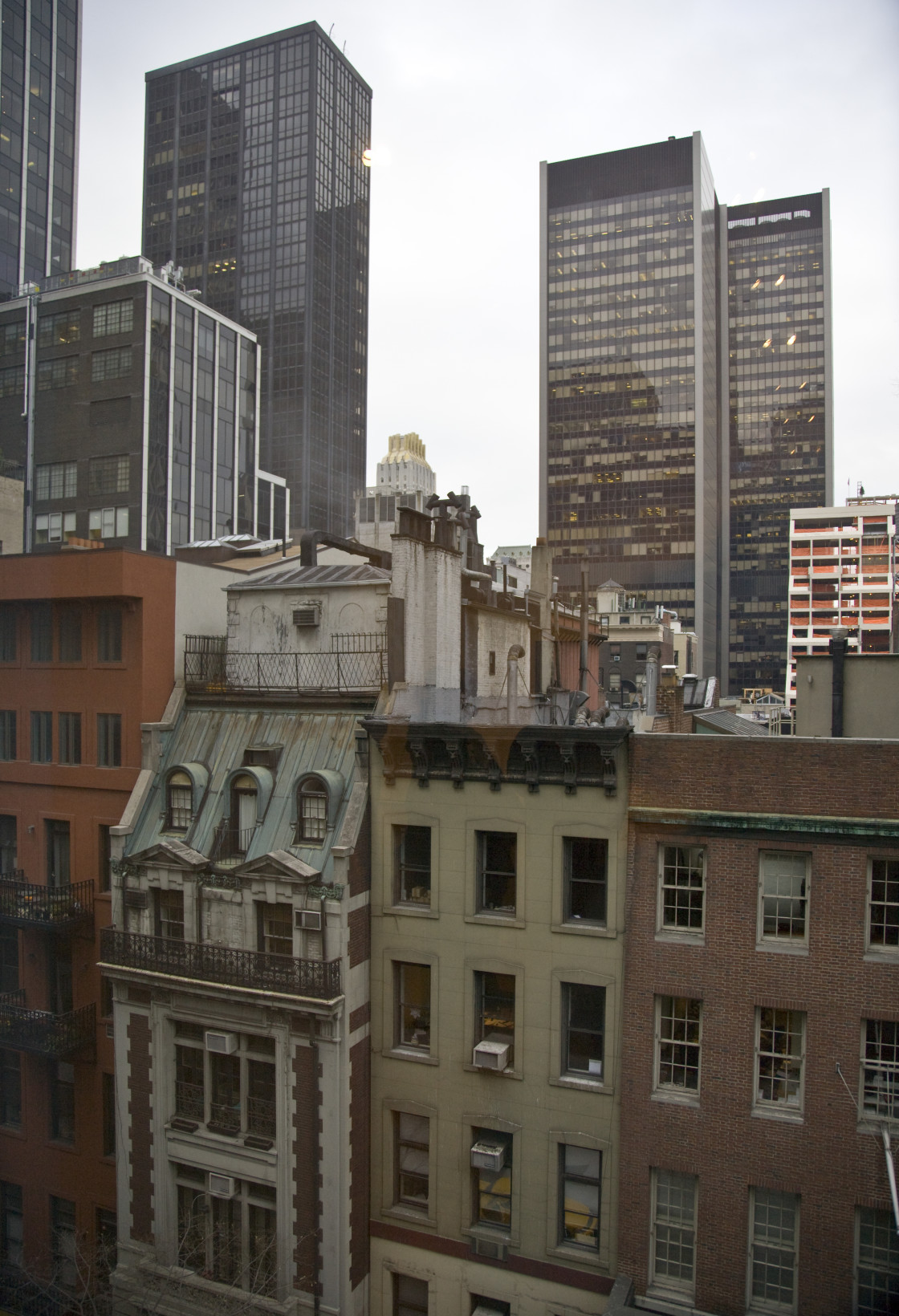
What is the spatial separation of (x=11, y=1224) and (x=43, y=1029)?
2455 mm

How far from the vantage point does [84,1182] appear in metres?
13.2

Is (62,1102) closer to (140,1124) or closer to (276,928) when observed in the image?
(140,1124)

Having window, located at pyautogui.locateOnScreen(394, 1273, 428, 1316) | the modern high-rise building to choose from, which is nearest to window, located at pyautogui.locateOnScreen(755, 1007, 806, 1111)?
window, located at pyautogui.locateOnScreen(394, 1273, 428, 1316)

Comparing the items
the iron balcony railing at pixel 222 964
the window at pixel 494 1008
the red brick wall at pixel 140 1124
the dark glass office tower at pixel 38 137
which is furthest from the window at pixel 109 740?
the dark glass office tower at pixel 38 137

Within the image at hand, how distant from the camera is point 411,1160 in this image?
12312 millimetres

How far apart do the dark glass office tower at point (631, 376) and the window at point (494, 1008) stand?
92952 millimetres

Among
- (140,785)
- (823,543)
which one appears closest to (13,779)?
(140,785)

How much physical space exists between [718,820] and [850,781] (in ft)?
5.34

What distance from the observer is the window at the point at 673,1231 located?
1062 cm

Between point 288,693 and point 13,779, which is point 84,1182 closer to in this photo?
point 13,779

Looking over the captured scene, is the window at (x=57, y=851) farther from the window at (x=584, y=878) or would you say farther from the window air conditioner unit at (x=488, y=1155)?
the window at (x=584, y=878)

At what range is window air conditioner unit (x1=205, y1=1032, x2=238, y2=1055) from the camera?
1202cm

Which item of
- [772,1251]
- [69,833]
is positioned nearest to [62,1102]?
[69,833]

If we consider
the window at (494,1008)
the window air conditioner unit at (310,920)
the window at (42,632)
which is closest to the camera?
the window air conditioner unit at (310,920)
